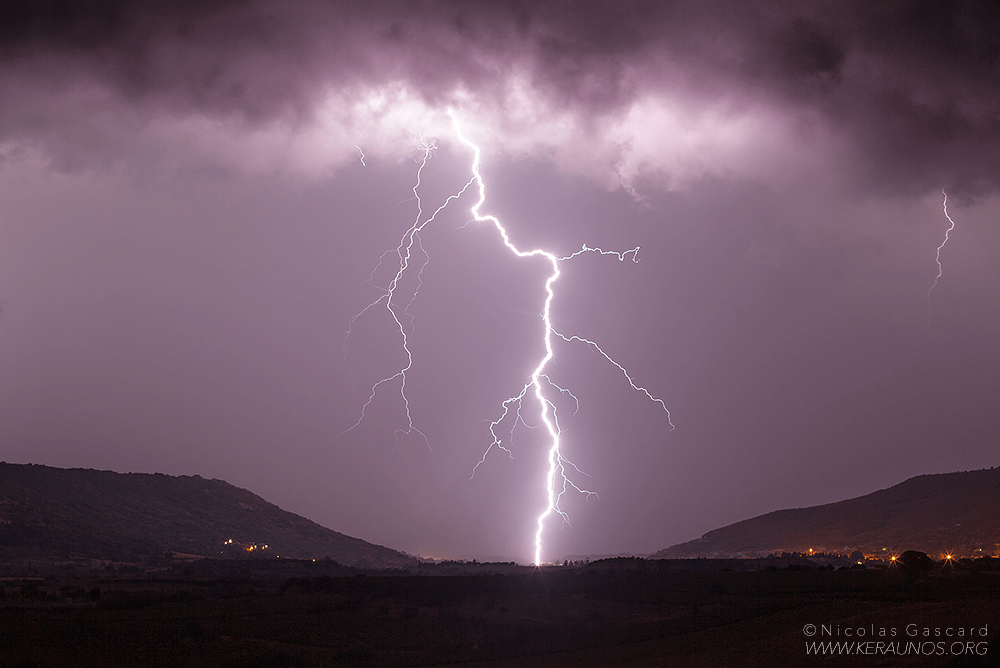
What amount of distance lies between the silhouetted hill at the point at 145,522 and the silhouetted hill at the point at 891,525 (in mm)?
41596

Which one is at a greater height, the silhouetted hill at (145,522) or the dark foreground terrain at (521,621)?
the silhouetted hill at (145,522)

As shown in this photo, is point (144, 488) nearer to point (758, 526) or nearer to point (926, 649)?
point (758, 526)

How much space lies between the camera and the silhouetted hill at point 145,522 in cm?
7069

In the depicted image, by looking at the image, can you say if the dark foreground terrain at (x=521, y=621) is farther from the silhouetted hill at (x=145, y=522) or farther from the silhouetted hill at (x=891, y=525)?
the silhouetted hill at (x=891, y=525)

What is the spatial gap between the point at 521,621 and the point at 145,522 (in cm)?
6814

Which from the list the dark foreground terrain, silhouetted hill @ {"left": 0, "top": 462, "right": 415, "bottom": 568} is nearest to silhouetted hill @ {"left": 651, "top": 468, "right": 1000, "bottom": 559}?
silhouetted hill @ {"left": 0, "top": 462, "right": 415, "bottom": 568}

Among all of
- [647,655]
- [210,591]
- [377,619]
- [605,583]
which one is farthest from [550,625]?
[210,591]

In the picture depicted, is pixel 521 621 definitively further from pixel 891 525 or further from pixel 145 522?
pixel 891 525

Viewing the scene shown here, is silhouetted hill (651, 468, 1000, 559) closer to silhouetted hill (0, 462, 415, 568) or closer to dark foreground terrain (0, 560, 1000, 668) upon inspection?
silhouetted hill (0, 462, 415, 568)

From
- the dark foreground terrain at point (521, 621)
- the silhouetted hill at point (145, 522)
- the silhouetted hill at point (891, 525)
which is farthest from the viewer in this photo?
the silhouetted hill at point (891, 525)

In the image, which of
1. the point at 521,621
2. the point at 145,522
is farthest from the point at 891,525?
the point at 145,522

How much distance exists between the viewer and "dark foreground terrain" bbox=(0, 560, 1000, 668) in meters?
19.5

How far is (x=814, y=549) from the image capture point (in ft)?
291

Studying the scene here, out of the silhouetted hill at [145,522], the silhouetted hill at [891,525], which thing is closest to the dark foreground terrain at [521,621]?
the silhouetted hill at [145,522]
